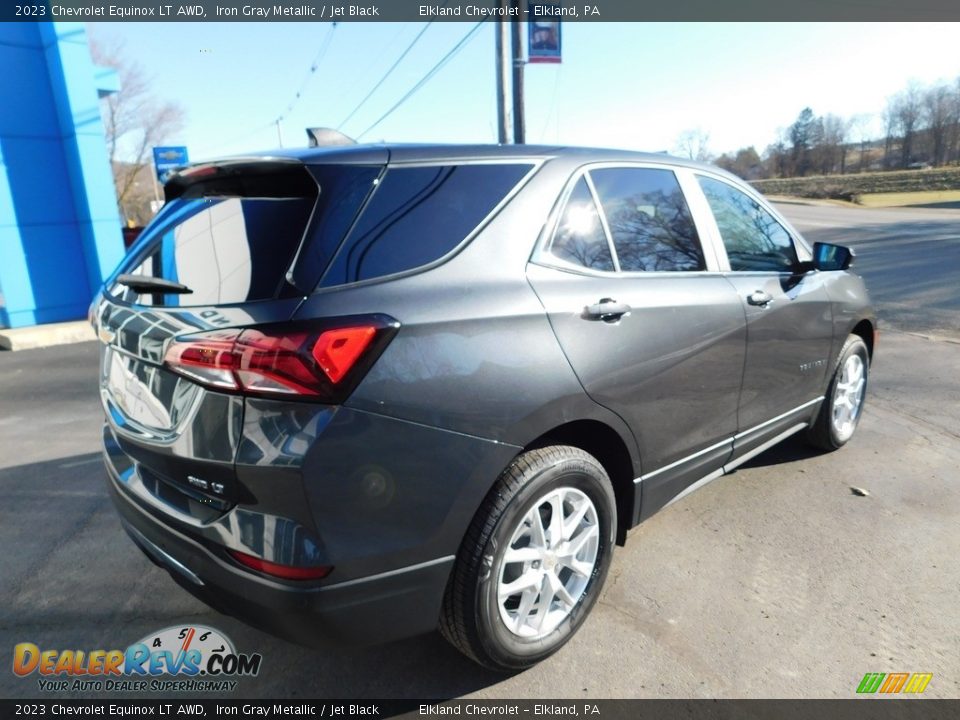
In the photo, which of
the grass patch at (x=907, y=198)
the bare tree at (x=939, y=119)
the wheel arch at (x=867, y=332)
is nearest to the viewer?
the wheel arch at (x=867, y=332)

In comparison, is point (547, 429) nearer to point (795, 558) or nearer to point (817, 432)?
point (795, 558)

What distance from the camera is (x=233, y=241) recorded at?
6.23 ft

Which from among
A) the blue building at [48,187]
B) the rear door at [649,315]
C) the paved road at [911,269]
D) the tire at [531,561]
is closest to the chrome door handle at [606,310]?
the rear door at [649,315]

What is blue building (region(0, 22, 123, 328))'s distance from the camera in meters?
9.06

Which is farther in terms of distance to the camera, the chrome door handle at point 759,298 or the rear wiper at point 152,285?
the chrome door handle at point 759,298

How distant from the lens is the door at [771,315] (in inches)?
120

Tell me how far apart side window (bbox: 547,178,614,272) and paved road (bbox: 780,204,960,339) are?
6.95m

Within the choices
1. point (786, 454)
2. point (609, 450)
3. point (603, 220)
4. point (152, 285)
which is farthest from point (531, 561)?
point (786, 454)

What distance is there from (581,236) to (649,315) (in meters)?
0.43

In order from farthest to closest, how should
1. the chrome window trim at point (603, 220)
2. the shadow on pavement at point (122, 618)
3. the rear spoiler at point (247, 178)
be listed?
the chrome window trim at point (603, 220) → the shadow on pavement at point (122, 618) → the rear spoiler at point (247, 178)

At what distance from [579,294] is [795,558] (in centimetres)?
178

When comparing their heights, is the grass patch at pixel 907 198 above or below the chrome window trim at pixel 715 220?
below

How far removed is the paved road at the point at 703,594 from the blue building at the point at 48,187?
6672mm

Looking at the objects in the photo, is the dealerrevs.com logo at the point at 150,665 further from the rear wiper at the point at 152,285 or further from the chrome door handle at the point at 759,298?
the chrome door handle at the point at 759,298
